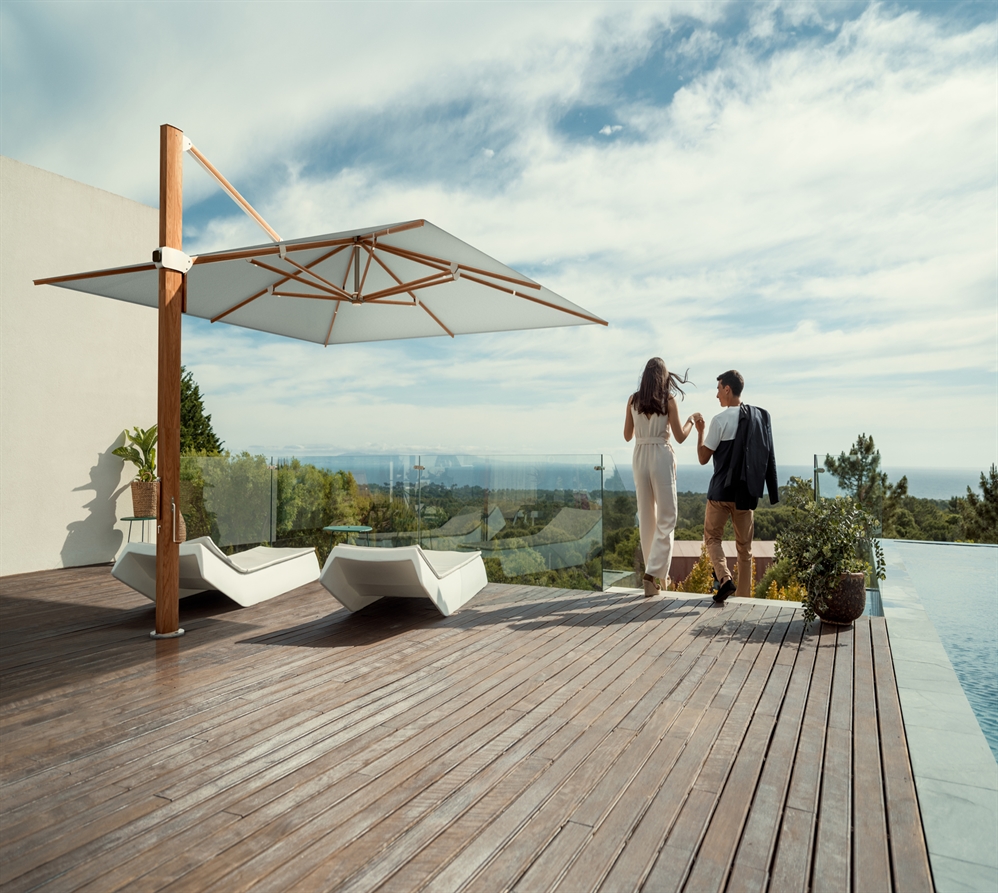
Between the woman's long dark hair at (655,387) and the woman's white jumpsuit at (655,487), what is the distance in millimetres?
103

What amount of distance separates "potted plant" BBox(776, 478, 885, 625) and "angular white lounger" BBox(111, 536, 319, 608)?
154 inches

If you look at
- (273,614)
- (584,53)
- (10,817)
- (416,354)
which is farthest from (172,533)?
(416,354)

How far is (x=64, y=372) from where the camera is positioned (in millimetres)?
7773

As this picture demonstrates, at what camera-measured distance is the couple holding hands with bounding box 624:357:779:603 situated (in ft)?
17.7

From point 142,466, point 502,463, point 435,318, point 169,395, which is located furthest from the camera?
point 142,466

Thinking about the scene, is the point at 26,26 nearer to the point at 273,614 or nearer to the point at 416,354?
the point at 273,614

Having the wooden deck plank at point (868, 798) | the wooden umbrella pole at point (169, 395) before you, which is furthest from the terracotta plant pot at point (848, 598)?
Answer: the wooden umbrella pole at point (169, 395)

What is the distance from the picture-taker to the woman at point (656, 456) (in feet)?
18.4

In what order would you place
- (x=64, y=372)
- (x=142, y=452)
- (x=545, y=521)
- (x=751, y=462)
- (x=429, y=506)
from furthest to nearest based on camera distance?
(x=142, y=452) < (x=64, y=372) < (x=429, y=506) < (x=545, y=521) < (x=751, y=462)

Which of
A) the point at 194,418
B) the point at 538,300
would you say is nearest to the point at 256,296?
the point at 538,300

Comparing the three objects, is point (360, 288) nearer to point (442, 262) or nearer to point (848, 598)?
point (442, 262)

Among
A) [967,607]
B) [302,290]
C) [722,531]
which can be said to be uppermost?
[302,290]

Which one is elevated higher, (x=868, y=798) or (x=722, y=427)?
(x=722, y=427)

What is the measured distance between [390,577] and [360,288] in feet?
7.00
